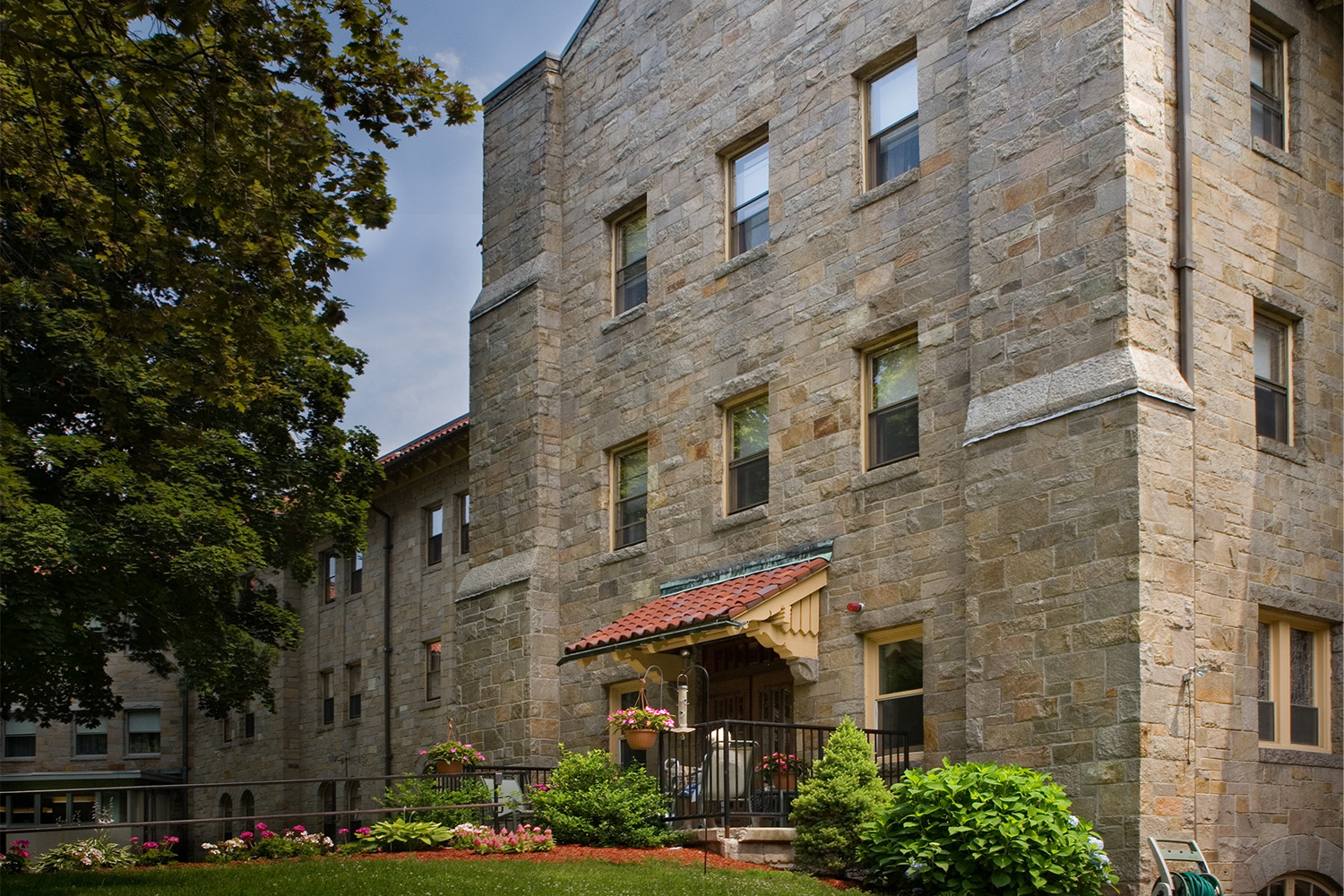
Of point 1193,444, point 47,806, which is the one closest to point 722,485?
point 1193,444

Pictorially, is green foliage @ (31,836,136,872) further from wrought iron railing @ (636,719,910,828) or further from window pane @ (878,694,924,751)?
window pane @ (878,694,924,751)

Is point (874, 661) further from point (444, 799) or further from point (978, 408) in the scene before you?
point (444, 799)

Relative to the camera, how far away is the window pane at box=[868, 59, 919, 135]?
17.2 m

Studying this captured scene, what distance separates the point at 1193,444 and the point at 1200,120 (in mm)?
3399

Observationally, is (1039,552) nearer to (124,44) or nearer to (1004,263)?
(1004,263)

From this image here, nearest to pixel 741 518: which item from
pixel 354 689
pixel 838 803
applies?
pixel 838 803

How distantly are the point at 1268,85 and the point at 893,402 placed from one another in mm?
5232

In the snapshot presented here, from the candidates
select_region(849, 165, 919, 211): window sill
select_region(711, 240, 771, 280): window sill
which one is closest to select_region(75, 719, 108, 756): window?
select_region(711, 240, 771, 280): window sill

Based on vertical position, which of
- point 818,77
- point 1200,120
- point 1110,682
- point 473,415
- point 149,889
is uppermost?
point 818,77

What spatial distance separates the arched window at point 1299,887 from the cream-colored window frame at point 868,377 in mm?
5598

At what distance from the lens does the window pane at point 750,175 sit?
19125 mm

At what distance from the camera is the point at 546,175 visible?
22.6 metres

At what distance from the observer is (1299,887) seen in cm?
1437

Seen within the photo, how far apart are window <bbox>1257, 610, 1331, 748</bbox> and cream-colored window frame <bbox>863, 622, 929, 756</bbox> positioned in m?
3.39
